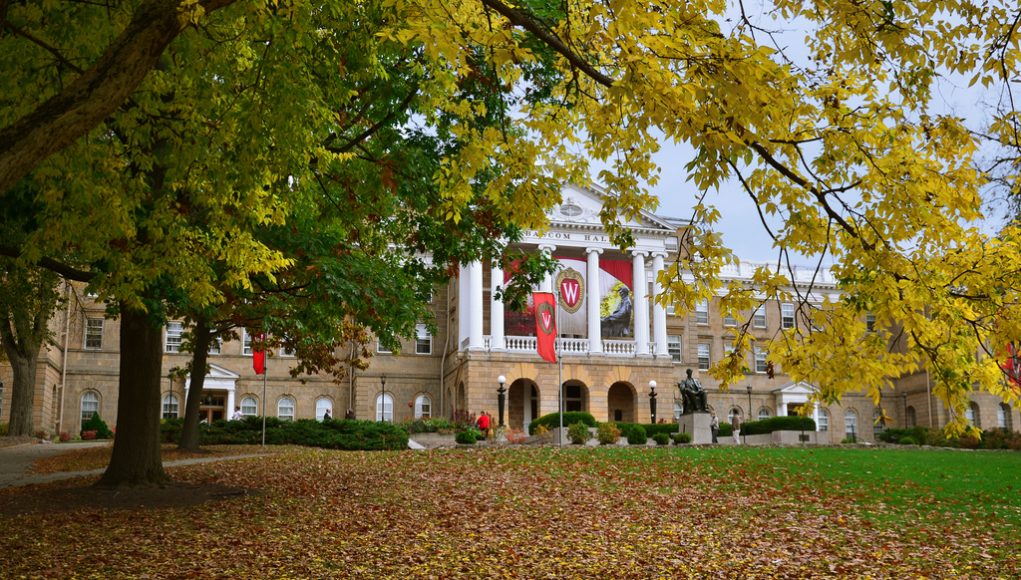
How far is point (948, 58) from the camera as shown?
6.57m

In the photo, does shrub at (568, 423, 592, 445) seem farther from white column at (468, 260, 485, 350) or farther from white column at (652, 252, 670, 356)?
white column at (652, 252, 670, 356)

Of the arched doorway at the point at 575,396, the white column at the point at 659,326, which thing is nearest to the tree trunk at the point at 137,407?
the arched doorway at the point at 575,396

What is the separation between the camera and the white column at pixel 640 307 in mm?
52281

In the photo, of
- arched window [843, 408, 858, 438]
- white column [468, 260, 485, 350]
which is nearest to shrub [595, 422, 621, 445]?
white column [468, 260, 485, 350]

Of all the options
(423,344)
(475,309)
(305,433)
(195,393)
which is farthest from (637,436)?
(423,344)

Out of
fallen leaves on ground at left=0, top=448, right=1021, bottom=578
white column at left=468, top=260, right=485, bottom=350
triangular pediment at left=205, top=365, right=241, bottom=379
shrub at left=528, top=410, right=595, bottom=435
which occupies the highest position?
white column at left=468, top=260, right=485, bottom=350

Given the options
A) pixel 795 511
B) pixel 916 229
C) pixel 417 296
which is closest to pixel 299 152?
pixel 916 229

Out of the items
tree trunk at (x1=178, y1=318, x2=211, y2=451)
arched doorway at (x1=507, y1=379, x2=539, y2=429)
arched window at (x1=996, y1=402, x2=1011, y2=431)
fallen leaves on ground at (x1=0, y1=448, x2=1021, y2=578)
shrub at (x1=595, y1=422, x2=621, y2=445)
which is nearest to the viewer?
fallen leaves on ground at (x1=0, y1=448, x2=1021, y2=578)

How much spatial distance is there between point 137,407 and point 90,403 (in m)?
38.9

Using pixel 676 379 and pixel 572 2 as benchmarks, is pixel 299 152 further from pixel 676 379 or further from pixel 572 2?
pixel 676 379

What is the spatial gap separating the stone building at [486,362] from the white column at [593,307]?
0.22 feet

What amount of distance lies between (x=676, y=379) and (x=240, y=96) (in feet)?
166

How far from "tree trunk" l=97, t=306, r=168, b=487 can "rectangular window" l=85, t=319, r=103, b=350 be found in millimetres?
38456

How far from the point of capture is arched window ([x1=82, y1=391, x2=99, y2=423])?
48594mm
